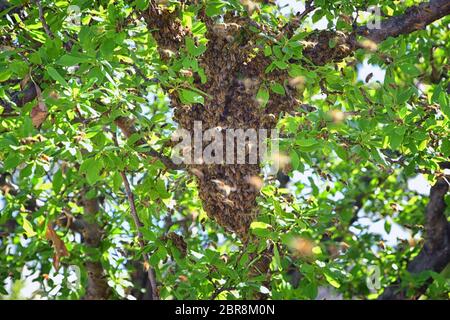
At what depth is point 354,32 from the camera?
4633 mm

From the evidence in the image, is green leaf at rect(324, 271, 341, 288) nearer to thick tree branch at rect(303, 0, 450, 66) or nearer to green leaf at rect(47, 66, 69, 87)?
thick tree branch at rect(303, 0, 450, 66)

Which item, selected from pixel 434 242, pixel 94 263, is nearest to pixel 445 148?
pixel 434 242

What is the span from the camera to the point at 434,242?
6.32 meters

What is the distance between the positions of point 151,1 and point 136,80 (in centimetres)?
44

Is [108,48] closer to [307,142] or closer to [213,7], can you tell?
[213,7]

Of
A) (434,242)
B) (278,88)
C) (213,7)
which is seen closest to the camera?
(213,7)

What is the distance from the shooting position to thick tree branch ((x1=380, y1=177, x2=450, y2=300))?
247 inches

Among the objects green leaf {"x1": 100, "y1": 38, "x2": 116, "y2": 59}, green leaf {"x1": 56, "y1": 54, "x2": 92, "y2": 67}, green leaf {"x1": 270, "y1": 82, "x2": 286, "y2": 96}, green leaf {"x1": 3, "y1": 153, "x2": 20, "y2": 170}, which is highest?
green leaf {"x1": 100, "y1": 38, "x2": 116, "y2": 59}

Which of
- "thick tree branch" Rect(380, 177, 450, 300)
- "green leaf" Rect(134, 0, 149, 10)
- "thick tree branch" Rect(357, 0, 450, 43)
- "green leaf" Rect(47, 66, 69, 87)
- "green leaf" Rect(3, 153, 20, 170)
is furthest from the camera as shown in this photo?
"thick tree branch" Rect(380, 177, 450, 300)

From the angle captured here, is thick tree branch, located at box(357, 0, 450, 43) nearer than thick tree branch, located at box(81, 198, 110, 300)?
Yes

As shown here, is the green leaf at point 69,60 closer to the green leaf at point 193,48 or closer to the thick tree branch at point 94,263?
the green leaf at point 193,48

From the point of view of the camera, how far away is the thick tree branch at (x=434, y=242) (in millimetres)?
6262

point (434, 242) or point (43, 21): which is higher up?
point (43, 21)

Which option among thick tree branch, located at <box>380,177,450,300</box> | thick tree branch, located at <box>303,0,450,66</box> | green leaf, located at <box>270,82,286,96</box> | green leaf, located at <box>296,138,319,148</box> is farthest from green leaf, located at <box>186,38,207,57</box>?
thick tree branch, located at <box>380,177,450,300</box>
